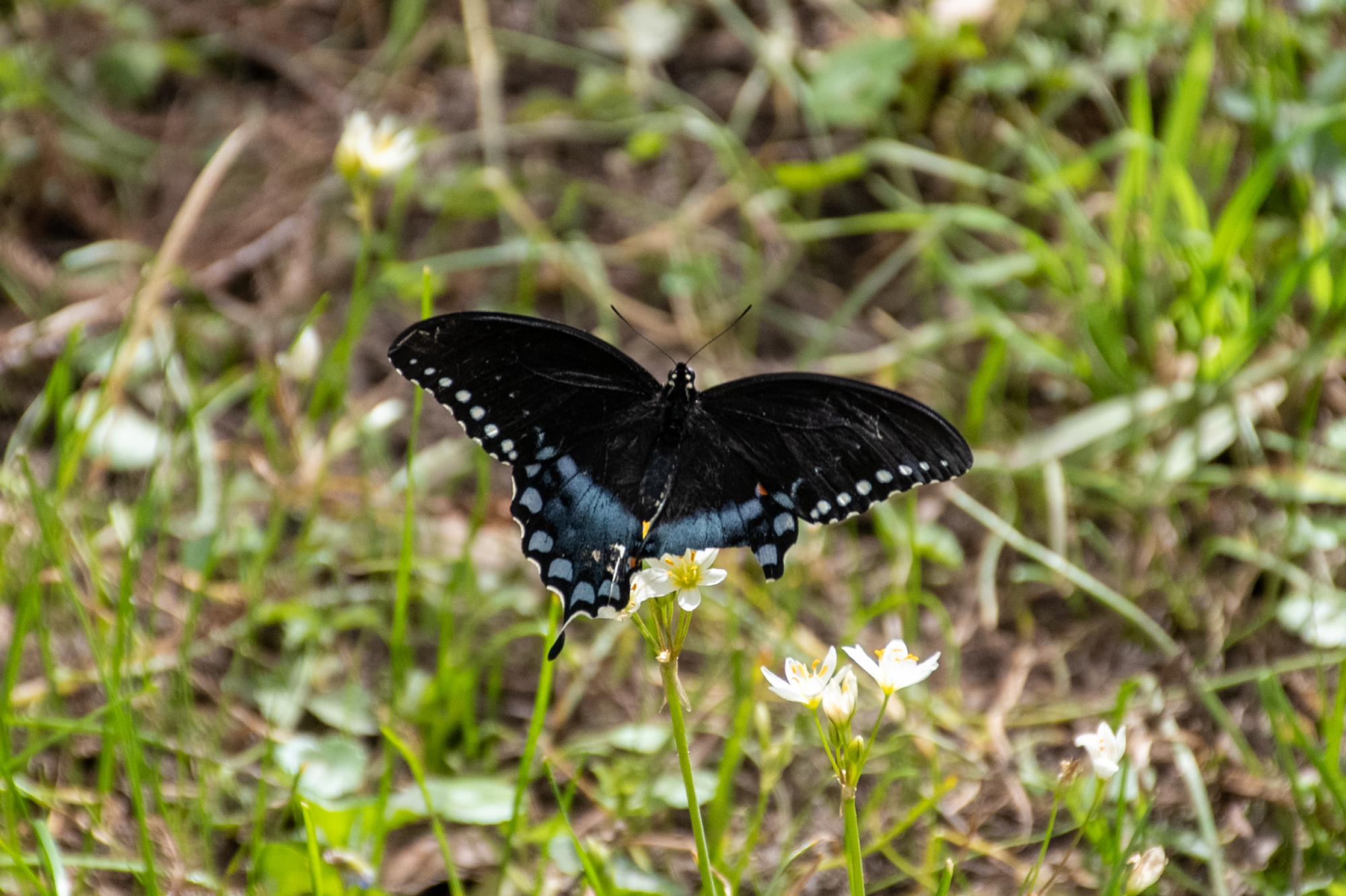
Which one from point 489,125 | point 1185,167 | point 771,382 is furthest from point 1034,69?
point 771,382

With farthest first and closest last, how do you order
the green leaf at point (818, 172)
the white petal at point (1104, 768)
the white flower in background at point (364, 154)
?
the green leaf at point (818, 172)
the white flower in background at point (364, 154)
the white petal at point (1104, 768)

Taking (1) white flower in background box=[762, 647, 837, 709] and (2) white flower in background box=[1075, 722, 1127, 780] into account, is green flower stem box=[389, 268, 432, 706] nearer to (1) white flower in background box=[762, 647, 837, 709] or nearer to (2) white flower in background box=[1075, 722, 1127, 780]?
(1) white flower in background box=[762, 647, 837, 709]

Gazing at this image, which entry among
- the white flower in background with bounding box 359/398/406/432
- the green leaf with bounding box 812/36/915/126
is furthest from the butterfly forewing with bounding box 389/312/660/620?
the green leaf with bounding box 812/36/915/126

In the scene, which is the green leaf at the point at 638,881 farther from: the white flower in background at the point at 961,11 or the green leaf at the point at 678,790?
the white flower in background at the point at 961,11

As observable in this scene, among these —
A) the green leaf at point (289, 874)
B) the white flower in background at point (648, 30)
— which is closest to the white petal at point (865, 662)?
the green leaf at point (289, 874)

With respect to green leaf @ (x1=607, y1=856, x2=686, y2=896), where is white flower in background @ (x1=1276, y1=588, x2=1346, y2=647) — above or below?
above

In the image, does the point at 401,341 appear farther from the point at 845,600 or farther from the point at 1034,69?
the point at 1034,69
